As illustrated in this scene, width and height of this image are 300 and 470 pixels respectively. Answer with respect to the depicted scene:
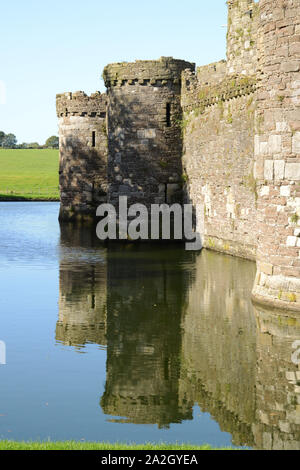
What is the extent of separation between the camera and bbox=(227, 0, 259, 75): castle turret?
79.4 feet

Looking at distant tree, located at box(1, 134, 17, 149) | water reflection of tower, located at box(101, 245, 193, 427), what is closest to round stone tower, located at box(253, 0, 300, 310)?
water reflection of tower, located at box(101, 245, 193, 427)

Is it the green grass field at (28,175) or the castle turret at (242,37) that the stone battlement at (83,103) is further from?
the green grass field at (28,175)

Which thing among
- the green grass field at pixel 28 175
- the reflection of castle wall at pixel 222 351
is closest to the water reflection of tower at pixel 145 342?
the reflection of castle wall at pixel 222 351

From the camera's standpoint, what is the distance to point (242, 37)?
81.1ft

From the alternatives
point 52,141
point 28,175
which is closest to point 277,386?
point 28,175

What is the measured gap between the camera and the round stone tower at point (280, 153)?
44.6ft

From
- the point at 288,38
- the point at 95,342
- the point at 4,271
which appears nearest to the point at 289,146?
the point at 288,38

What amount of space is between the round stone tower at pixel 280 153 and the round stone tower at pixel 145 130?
469 inches

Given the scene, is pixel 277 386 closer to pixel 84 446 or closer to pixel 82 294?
pixel 84 446

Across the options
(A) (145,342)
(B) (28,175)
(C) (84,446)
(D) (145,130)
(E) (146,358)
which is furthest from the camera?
(B) (28,175)

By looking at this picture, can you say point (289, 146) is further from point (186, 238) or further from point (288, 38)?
point (186, 238)

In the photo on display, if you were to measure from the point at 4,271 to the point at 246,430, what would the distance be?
1223 cm

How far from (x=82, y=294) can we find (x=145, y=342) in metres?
4.25

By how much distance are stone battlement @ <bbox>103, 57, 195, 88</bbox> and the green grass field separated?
35823 mm
